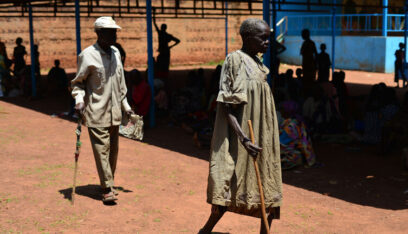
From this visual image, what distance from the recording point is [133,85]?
9.96m

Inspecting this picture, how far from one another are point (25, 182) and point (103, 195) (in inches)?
47.5

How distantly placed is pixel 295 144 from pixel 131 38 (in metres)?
17.7

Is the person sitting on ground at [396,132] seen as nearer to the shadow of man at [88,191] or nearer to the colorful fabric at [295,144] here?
the colorful fabric at [295,144]

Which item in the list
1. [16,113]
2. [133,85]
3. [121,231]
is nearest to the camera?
[121,231]

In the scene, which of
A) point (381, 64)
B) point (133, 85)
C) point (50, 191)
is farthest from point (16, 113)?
point (381, 64)

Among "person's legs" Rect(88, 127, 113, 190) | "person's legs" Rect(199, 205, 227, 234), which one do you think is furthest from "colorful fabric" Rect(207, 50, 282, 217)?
"person's legs" Rect(88, 127, 113, 190)

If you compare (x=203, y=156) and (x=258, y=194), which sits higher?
(x=258, y=194)

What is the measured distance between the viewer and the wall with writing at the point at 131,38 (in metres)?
21.7

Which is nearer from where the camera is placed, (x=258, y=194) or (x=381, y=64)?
(x=258, y=194)

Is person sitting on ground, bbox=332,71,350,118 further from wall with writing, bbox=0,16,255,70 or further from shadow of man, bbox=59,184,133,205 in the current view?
wall with writing, bbox=0,16,255,70

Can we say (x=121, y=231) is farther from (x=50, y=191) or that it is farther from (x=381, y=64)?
(x=381, y=64)

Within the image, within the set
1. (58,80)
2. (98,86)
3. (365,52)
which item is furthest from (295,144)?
(365,52)

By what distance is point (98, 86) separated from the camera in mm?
5039

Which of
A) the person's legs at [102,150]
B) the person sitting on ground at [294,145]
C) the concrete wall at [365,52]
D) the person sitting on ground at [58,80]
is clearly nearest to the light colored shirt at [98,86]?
the person's legs at [102,150]
